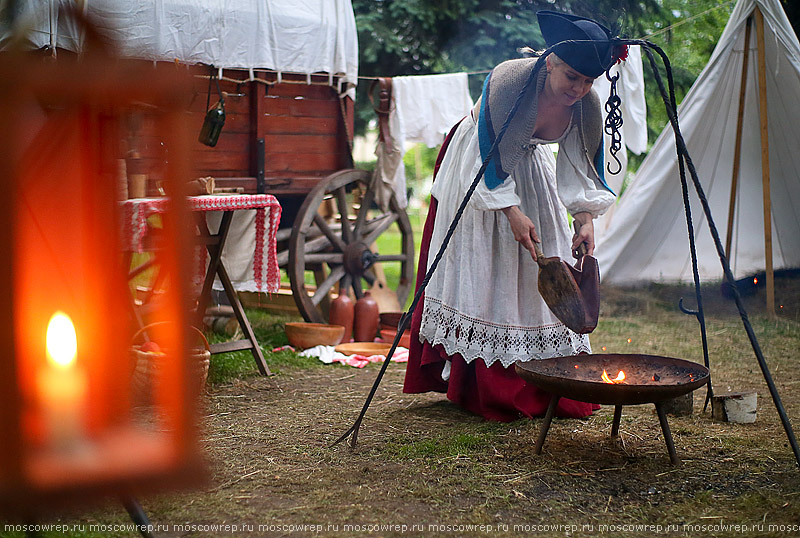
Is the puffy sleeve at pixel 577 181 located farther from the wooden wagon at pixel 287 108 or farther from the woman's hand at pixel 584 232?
the wooden wagon at pixel 287 108

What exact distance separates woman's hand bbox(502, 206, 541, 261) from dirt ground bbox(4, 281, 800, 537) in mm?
763

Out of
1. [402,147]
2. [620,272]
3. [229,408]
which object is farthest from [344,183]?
[620,272]

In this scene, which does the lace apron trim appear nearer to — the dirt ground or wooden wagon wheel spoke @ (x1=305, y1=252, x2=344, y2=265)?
the dirt ground

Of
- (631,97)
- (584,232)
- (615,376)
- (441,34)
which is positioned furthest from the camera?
(441,34)

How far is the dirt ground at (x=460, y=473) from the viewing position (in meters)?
2.07

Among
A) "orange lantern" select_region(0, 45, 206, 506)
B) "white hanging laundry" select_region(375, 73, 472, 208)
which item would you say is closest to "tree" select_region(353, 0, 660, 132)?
"white hanging laundry" select_region(375, 73, 472, 208)

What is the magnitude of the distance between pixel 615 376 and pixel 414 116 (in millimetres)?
3227

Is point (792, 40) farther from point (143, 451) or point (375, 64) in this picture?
point (143, 451)

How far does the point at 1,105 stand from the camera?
1.90ft

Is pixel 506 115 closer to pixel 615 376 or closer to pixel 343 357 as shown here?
pixel 615 376

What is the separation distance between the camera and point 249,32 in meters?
4.51

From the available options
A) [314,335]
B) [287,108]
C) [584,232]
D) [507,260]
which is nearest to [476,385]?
[507,260]

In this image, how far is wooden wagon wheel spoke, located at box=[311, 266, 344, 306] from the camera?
503cm

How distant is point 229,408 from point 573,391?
5.54ft
